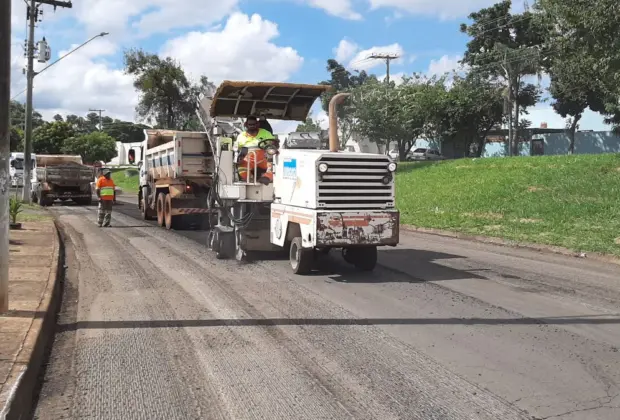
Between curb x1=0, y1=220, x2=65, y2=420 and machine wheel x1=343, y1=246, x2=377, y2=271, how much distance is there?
4.67m

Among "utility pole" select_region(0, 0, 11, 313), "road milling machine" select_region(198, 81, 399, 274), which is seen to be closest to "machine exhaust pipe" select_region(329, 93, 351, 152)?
"road milling machine" select_region(198, 81, 399, 274)

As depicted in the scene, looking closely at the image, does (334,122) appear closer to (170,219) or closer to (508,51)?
(170,219)

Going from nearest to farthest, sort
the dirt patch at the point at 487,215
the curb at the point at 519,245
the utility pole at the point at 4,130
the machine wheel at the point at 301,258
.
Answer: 1. the utility pole at the point at 4,130
2. the machine wheel at the point at 301,258
3. the curb at the point at 519,245
4. the dirt patch at the point at 487,215

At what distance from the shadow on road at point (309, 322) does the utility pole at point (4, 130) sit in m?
0.86

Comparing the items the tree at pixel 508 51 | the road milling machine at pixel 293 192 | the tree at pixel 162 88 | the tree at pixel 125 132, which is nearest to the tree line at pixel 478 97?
the tree at pixel 508 51

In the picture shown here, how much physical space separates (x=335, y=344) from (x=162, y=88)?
4431 cm

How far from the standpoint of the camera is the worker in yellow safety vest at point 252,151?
1152cm

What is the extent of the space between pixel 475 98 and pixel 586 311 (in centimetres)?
3974

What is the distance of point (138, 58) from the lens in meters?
48.5

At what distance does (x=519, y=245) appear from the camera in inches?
571

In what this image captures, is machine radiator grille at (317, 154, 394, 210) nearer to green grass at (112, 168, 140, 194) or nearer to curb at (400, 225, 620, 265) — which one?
curb at (400, 225, 620, 265)

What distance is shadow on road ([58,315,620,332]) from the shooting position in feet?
22.9

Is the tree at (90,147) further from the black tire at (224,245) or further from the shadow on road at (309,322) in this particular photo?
the shadow on road at (309,322)

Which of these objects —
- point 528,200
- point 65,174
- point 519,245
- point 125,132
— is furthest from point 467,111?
point 125,132
